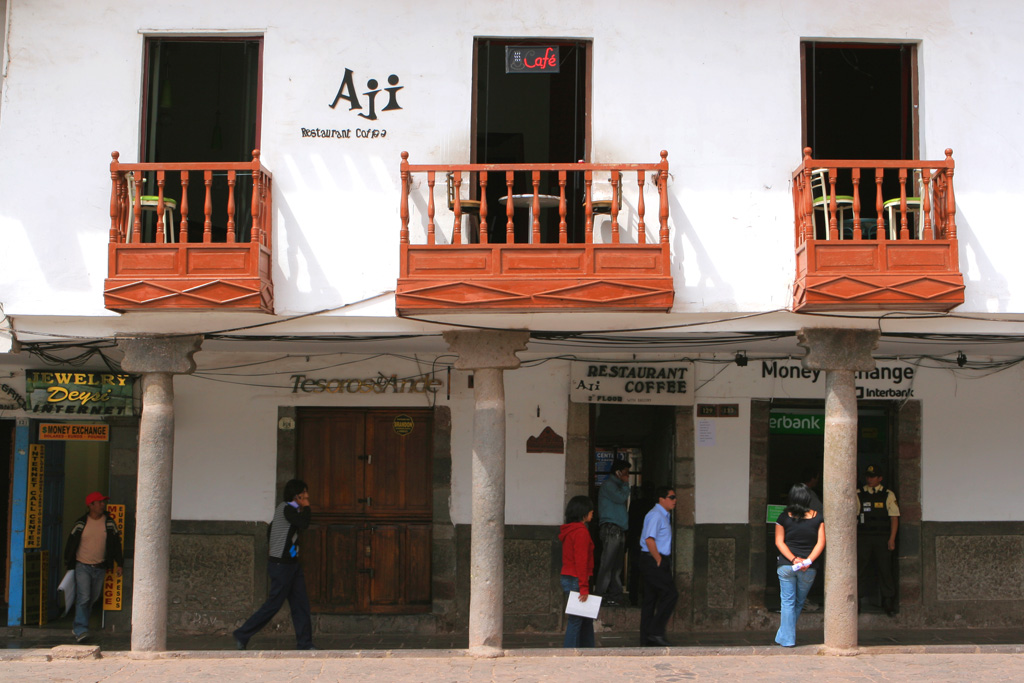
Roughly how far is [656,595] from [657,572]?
0.27m

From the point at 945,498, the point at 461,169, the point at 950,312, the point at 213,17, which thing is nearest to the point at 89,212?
the point at 213,17

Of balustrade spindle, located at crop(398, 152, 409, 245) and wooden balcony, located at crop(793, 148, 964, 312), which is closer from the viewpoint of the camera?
wooden balcony, located at crop(793, 148, 964, 312)

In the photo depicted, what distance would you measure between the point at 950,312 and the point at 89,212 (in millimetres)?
6806

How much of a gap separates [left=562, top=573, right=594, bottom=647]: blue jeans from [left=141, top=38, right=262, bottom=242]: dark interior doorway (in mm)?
4076

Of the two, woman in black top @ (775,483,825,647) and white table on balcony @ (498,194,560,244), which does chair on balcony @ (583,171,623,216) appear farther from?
woman in black top @ (775,483,825,647)

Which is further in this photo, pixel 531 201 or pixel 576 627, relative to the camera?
pixel 576 627

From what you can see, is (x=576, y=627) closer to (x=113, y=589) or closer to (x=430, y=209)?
(x=430, y=209)

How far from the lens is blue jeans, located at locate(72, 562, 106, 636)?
9.75 m

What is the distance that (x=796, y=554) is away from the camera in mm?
8391

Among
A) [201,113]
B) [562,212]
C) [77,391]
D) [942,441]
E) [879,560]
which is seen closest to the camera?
[562,212]

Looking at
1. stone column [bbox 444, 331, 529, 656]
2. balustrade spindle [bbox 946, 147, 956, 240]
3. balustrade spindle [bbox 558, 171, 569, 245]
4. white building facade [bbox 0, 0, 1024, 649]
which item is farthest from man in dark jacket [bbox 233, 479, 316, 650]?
balustrade spindle [bbox 946, 147, 956, 240]

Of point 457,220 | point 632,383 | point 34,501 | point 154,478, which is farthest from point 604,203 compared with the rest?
point 34,501

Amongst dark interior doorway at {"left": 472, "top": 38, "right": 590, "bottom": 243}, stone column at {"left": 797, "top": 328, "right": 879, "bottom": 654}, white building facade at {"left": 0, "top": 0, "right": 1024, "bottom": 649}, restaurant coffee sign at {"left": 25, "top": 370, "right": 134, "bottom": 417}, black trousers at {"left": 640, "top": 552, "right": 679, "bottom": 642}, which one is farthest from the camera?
restaurant coffee sign at {"left": 25, "top": 370, "right": 134, "bottom": 417}

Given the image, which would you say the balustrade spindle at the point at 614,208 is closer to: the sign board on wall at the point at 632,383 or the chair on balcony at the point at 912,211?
the chair on balcony at the point at 912,211
